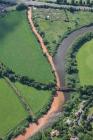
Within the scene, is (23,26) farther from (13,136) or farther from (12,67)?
(13,136)

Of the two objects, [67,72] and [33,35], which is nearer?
[67,72]

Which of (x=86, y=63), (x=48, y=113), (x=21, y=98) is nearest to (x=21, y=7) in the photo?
(x=86, y=63)

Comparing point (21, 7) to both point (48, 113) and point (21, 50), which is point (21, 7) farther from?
point (48, 113)

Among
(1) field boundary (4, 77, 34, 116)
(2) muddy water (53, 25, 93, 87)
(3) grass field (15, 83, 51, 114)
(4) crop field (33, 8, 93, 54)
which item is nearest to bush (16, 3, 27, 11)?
(4) crop field (33, 8, 93, 54)

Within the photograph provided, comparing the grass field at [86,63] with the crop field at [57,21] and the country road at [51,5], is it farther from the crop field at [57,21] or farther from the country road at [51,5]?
the country road at [51,5]

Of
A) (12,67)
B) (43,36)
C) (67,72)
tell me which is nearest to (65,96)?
(67,72)

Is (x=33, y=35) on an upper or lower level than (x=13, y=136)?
upper
